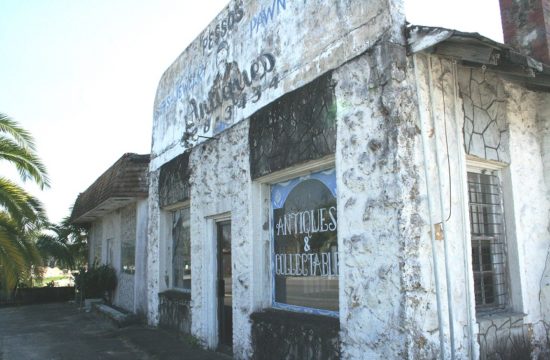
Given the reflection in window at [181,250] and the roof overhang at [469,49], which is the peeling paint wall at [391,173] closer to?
the roof overhang at [469,49]

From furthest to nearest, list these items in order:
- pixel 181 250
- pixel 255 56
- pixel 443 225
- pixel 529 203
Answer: pixel 181 250, pixel 255 56, pixel 529 203, pixel 443 225

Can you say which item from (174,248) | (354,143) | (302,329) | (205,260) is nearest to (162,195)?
(174,248)

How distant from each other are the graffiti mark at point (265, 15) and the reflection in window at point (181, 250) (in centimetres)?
410

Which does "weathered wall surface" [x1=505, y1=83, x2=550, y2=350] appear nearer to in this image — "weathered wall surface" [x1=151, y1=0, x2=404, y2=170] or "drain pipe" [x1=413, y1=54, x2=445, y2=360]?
"drain pipe" [x1=413, y1=54, x2=445, y2=360]

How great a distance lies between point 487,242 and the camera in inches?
215

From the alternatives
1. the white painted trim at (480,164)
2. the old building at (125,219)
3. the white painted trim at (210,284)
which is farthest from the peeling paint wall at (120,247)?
the white painted trim at (480,164)

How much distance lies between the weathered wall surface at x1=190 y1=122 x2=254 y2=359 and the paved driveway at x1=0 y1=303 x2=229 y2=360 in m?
0.68

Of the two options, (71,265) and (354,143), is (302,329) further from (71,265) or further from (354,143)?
(71,265)

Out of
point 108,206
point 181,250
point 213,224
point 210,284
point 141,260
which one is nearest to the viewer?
point 210,284

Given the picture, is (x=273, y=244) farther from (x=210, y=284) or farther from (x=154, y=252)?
(x=154, y=252)

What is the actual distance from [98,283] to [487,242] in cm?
1274

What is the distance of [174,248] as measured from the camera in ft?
34.0

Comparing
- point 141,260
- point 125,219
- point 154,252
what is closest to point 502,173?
point 154,252

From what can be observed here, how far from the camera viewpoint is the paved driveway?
8297mm
